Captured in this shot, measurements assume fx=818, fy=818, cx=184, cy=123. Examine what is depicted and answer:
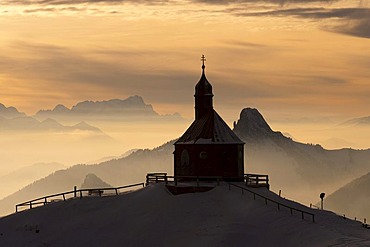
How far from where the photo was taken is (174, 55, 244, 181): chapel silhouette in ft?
244

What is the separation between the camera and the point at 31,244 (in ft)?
204

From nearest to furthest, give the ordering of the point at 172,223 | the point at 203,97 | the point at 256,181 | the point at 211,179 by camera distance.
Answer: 1. the point at 172,223
2. the point at 256,181
3. the point at 211,179
4. the point at 203,97

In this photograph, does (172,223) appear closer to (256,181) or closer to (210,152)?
(256,181)

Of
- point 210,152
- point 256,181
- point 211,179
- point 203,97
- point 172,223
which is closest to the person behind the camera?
point 172,223

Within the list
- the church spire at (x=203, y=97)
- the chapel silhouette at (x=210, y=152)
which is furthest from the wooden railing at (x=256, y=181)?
the church spire at (x=203, y=97)

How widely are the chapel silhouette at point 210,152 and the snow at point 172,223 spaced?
3517 millimetres

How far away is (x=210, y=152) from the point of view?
74.4 metres

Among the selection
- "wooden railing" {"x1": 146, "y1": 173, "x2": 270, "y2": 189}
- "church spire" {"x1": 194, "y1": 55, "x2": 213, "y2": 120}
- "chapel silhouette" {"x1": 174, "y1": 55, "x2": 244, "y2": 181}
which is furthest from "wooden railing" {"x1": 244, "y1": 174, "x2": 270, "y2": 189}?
"church spire" {"x1": 194, "y1": 55, "x2": 213, "y2": 120}

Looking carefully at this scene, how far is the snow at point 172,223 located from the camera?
56.0 metres

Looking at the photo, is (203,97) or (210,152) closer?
(210,152)

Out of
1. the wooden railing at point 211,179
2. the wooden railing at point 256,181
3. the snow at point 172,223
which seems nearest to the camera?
the snow at point 172,223

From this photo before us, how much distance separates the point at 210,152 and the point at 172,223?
13.5m

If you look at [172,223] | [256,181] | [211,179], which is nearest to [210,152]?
[211,179]

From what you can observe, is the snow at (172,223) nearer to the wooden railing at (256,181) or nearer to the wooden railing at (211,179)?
the wooden railing at (256,181)
